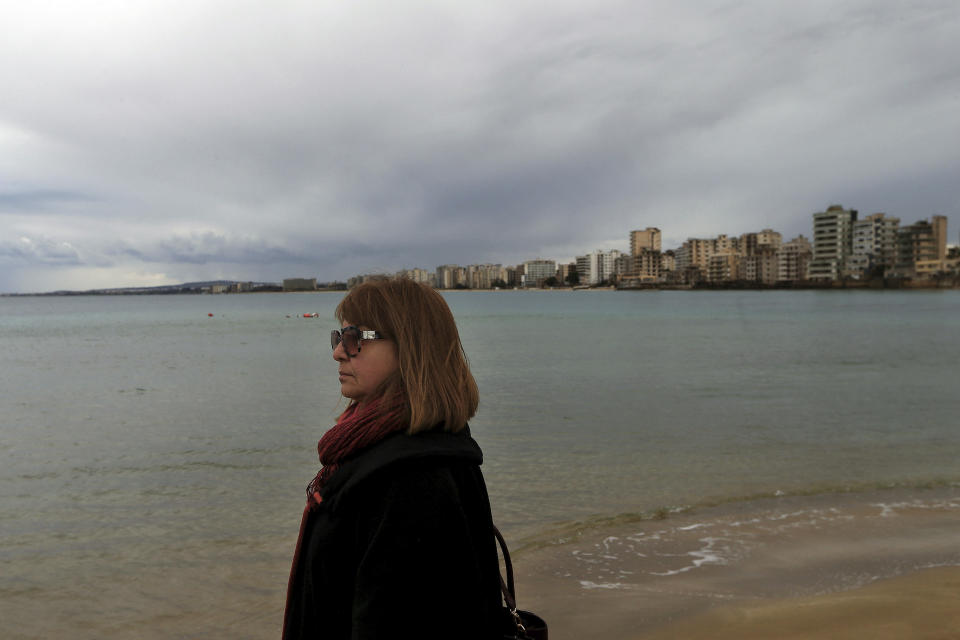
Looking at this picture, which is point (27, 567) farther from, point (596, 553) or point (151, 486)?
point (596, 553)

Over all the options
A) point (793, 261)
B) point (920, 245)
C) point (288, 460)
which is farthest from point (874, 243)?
point (288, 460)

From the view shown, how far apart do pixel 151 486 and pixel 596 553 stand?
24.3ft

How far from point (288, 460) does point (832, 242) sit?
17812 centimetres

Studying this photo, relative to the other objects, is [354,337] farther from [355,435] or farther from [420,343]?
[355,435]

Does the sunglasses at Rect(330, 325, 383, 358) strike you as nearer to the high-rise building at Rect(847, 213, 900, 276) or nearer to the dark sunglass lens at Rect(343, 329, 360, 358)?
the dark sunglass lens at Rect(343, 329, 360, 358)

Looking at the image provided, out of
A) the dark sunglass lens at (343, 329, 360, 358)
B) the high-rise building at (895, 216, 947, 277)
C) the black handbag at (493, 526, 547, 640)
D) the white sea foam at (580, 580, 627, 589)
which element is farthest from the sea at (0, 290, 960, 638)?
the high-rise building at (895, 216, 947, 277)

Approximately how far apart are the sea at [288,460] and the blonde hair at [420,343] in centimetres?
473

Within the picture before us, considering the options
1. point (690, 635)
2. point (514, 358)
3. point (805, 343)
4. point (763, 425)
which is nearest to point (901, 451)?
point (763, 425)

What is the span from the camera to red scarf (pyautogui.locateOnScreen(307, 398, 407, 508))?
1.85 metres

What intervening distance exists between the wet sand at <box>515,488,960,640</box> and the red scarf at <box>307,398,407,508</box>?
4080mm

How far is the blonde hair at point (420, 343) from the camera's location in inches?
74.7

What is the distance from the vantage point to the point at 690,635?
5102mm

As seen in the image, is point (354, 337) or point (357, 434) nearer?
point (357, 434)

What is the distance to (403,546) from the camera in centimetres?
166
